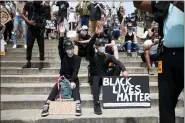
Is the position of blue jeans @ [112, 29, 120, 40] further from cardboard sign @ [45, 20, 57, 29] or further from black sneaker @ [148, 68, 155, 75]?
black sneaker @ [148, 68, 155, 75]

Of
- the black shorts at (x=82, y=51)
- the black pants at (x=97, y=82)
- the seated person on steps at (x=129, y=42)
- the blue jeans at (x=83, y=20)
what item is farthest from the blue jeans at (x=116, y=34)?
the black pants at (x=97, y=82)

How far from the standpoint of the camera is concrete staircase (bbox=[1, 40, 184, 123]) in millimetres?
5398

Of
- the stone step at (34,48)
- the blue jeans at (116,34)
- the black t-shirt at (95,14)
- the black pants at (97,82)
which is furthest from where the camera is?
the blue jeans at (116,34)

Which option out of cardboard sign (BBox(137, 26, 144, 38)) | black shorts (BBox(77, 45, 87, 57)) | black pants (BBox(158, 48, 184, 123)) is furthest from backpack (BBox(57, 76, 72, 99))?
cardboard sign (BBox(137, 26, 144, 38))

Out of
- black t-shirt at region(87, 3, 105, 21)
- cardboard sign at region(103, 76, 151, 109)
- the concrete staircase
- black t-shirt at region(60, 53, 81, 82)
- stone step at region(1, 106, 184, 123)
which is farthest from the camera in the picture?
black t-shirt at region(87, 3, 105, 21)

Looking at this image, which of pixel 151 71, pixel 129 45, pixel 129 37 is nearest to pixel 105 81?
pixel 151 71

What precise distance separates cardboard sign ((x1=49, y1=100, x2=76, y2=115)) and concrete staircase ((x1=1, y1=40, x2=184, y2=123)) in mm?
110

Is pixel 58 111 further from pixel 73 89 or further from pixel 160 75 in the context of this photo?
pixel 160 75

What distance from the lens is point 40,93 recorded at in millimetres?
6707

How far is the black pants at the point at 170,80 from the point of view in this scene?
108 inches

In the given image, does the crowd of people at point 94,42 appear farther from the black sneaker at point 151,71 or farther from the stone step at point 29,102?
the stone step at point 29,102

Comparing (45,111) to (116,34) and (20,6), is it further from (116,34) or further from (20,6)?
(116,34)

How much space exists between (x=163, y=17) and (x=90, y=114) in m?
3.21

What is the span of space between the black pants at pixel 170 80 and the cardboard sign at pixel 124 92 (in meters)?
3.11
